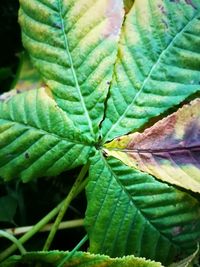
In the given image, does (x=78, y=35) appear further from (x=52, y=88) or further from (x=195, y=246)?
(x=195, y=246)

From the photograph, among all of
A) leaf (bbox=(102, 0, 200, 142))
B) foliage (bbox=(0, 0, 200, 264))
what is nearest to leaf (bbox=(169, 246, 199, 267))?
foliage (bbox=(0, 0, 200, 264))

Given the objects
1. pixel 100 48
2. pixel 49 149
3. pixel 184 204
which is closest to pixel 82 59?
pixel 100 48

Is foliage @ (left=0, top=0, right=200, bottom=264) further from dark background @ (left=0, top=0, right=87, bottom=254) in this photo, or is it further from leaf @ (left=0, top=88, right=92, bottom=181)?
dark background @ (left=0, top=0, right=87, bottom=254)

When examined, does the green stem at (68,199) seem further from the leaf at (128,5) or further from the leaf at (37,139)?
the leaf at (128,5)

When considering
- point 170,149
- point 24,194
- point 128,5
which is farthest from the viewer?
point 24,194

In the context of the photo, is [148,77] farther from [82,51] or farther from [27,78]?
[27,78]

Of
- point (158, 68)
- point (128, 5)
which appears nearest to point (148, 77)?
point (158, 68)

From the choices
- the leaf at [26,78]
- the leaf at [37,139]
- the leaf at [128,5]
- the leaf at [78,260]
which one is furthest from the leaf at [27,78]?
the leaf at [78,260]
